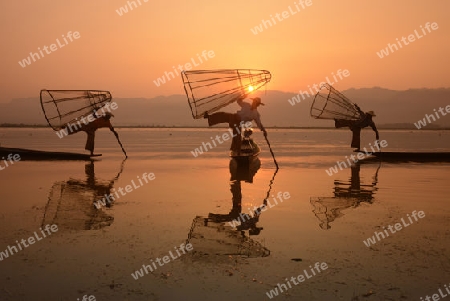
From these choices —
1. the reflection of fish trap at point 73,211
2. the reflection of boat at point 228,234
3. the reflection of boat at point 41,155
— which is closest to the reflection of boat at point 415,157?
the reflection of boat at point 228,234

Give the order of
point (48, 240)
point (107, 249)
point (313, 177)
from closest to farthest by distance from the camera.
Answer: point (107, 249), point (48, 240), point (313, 177)

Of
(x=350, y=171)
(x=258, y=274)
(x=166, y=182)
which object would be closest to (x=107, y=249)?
(x=258, y=274)

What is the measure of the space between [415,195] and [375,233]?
7.11 meters

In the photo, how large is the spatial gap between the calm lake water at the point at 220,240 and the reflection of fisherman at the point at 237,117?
15.2 ft

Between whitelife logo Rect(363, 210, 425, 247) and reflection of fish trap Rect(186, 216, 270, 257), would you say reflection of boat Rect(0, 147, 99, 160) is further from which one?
whitelife logo Rect(363, 210, 425, 247)

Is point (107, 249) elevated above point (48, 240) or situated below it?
below

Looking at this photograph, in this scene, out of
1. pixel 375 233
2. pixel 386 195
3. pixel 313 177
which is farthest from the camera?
pixel 313 177

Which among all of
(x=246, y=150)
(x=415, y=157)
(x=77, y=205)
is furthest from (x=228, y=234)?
(x=415, y=157)

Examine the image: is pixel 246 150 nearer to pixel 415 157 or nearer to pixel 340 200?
pixel 340 200

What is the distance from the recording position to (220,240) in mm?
10070

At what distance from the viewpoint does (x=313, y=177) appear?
74.7 ft

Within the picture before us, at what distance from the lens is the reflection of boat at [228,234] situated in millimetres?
9250

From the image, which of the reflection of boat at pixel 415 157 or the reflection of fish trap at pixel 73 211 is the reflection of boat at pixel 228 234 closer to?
the reflection of fish trap at pixel 73 211

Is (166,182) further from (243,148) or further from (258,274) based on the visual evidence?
(258,274)
